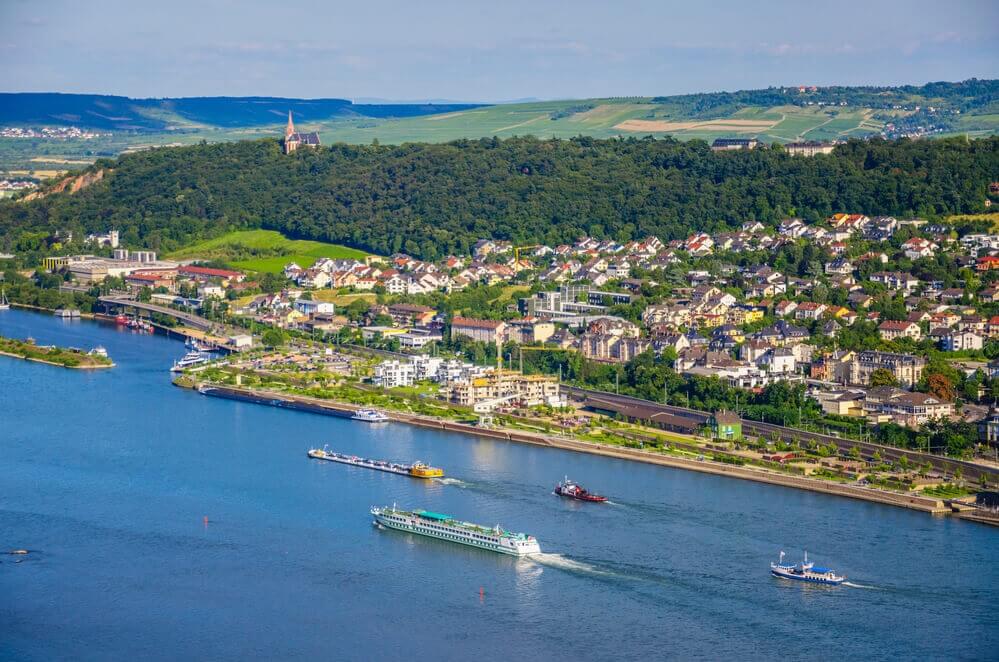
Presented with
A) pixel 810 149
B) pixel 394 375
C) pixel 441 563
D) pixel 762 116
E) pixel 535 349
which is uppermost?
pixel 762 116

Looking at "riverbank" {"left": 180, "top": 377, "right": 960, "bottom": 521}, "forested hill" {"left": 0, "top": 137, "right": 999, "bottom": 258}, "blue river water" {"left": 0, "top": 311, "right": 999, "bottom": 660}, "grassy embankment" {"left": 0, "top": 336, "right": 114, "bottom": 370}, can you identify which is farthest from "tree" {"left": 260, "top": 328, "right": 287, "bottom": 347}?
"forested hill" {"left": 0, "top": 137, "right": 999, "bottom": 258}

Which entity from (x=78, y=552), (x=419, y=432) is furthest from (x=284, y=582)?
(x=419, y=432)

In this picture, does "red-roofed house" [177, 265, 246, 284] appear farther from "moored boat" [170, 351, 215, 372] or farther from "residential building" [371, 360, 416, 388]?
"residential building" [371, 360, 416, 388]

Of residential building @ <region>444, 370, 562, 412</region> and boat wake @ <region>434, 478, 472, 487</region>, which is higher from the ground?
residential building @ <region>444, 370, 562, 412</region>

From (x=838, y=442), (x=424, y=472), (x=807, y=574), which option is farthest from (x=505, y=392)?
(x=807, y=574)

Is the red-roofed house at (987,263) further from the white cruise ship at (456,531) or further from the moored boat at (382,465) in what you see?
the white cruise ship at (456,531)

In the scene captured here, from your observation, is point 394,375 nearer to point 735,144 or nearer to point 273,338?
point 273,338

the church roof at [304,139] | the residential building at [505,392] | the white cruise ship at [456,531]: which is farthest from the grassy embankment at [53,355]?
the church roof at [304,139]
